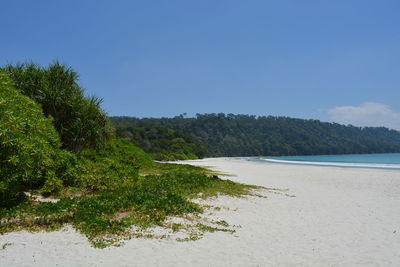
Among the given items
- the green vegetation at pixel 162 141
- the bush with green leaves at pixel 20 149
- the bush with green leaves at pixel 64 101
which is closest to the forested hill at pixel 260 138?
the green vegetation at pixel 162 141

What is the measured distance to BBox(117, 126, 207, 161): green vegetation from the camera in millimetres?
92250

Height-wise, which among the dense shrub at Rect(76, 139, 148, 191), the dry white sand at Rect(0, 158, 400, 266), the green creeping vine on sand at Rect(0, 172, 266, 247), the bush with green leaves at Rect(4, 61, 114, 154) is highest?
the bush with green leaves at Rect(4, 61, 114, 154)

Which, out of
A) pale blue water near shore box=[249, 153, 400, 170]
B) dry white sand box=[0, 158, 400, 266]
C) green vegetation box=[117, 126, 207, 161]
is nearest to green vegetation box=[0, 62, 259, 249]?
dry white sand box=[0, 158, 400, 266]

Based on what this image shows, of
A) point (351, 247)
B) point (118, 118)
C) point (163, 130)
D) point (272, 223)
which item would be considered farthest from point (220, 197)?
point (118, 118)

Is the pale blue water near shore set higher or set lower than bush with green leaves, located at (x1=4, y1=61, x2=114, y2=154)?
lower

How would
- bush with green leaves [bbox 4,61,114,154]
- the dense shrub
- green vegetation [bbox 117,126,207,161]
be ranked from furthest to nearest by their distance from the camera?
green vegetation [bbox 117,126,207,161], bush with green leaves [bbox 4,61,114,154], the dense shrub

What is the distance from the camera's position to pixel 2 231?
7.06 meters

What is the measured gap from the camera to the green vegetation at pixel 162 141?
92.2 meters

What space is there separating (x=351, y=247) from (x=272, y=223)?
2529mm

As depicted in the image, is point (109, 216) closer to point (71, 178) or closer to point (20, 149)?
point (20, 149)

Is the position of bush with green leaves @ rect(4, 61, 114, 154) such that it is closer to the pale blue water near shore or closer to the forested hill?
the pale blue water near shore

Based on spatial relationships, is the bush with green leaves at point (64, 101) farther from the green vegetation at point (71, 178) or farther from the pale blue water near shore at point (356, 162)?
the pale blue water near shore at point (356, 162)

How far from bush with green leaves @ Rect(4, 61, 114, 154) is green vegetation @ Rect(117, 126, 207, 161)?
6998 centimetres

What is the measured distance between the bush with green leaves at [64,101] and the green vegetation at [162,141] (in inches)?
2755
